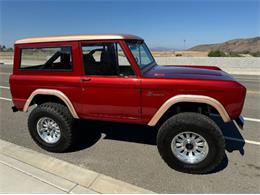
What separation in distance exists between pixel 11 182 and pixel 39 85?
1711mm

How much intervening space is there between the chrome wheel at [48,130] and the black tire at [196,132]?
1.93 metres

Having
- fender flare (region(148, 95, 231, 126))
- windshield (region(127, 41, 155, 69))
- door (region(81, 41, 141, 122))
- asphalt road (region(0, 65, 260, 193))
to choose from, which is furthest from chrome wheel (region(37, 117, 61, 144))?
fender flare (region(148, 95, 231, 126))

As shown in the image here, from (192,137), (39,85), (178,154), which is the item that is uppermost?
(39,85)

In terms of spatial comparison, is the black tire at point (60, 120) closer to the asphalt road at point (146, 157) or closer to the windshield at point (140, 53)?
the asphalt road at point (146, 157)

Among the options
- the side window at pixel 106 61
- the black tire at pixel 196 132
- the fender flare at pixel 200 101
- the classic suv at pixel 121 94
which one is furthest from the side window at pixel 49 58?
the black tire at pixel 196 132

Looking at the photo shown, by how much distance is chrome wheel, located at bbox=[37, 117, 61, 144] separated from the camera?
178 inches

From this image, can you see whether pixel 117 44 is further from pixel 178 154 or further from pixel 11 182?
pixel 11 182

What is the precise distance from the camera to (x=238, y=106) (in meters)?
3.60

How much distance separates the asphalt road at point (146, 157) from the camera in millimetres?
3408

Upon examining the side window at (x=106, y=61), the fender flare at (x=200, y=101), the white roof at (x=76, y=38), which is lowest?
→ the fender flare at (x=200, y=101)

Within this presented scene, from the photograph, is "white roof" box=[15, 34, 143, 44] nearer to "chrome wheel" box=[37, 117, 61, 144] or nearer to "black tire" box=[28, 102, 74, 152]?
"black tire" box=[28, 102, 74, 152]

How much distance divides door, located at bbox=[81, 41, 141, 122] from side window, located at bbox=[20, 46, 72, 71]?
1.17 feet

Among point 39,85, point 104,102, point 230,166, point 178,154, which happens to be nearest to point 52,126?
point 39,85

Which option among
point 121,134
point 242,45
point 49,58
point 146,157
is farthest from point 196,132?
point 242,45
